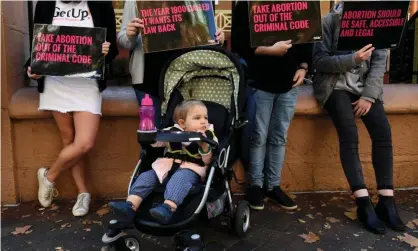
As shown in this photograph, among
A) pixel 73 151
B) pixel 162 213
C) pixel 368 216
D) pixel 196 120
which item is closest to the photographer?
pixel 162 213

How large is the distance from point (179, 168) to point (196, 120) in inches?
14.2

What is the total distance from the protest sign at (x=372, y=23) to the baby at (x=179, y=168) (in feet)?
4.42

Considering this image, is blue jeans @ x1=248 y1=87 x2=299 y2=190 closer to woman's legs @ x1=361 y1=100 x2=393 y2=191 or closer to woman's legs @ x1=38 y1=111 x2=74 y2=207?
woman's legs @ x1=361 y1=100 x2=393 y2=191

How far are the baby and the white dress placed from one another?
0.94 metres

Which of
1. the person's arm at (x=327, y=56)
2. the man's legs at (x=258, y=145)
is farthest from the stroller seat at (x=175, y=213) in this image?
the person's arm at (x=327, y=56)

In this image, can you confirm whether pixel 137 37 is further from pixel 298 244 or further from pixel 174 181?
pixel 298 244

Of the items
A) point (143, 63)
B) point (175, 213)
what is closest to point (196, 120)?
point (175, 213)

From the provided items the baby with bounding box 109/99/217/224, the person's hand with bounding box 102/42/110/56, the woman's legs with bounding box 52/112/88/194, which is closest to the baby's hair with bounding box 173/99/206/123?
the baby with bounding box 109/99/217/224

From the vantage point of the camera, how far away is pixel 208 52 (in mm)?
3348

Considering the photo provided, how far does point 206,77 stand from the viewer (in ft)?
11.4

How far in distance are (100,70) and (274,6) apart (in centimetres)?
148

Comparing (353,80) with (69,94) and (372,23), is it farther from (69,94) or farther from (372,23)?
(69,94)

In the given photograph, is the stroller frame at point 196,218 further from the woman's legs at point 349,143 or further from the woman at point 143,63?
the woman's legs at point 349,143

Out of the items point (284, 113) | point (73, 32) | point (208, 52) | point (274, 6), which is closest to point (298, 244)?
point (284, 113)
